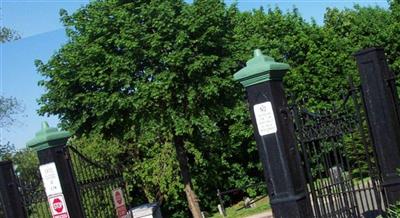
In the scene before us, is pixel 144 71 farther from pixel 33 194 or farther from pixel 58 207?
pixel 58 207

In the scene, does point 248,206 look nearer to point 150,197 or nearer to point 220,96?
point 150,197

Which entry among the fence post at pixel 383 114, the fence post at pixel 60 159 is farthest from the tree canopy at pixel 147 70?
the fence post at pixel 383 114

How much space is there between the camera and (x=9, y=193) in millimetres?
8906

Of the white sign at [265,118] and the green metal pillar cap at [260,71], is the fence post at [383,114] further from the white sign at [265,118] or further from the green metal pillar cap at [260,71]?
the white sign at [265,118]

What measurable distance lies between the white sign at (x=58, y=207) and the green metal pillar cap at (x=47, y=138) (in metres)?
0.73

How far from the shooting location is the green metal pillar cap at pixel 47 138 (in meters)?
8.29

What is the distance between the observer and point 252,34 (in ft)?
108

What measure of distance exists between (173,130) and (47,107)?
178 inches

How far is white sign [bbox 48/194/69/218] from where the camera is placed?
26.7 ft

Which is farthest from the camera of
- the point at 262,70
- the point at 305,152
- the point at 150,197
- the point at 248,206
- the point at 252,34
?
the point at 252,34

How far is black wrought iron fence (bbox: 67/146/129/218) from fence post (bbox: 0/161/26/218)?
Answer: 919mm

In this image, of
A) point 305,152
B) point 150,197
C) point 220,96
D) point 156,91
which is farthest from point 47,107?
point 305,152

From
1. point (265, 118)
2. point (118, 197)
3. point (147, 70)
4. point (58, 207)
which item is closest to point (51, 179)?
point (58, 207)

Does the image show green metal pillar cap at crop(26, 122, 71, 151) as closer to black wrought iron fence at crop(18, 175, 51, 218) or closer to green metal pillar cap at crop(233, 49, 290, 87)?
black wrought iron fence at crop(18, 175, 51, 218)
